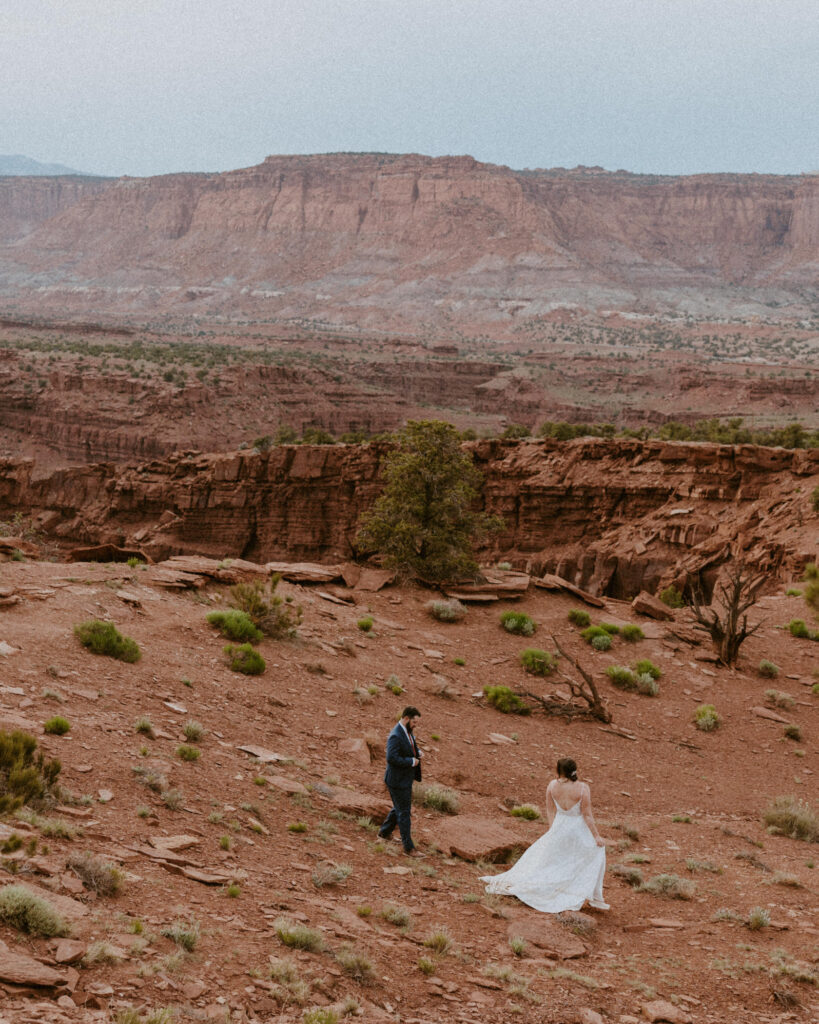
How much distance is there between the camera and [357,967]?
20.5 feet

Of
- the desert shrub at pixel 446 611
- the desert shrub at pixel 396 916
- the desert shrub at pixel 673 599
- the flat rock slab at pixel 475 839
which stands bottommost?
the desert shrub at pixel 673 599

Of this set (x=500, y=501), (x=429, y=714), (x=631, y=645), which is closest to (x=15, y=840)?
(x=429, y=714)

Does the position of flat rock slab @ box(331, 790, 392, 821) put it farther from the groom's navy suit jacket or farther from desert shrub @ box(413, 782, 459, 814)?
desert shrub @ box(413, 782, 459, 814)

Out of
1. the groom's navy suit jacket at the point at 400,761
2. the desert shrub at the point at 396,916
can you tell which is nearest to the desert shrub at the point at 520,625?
the groom's navy suit jacket at the point at 400,761

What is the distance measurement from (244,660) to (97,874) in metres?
7.21

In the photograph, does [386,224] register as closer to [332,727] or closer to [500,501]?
[500,501]

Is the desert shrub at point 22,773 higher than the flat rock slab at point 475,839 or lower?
higher

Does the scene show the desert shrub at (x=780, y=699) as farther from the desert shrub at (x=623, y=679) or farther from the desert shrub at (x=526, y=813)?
the desert shrub at (x=526, y=813)

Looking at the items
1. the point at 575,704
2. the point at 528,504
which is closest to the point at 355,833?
the point at 575,704

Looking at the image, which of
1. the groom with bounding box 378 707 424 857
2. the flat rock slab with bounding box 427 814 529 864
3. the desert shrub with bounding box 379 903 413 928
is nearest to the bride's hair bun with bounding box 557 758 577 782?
the flat rock slab with bounding box 427 814 529 864

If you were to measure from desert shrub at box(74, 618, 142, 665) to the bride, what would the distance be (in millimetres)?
5476

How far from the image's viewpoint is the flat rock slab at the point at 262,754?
1052 cm

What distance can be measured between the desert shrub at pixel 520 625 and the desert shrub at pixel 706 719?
364cm

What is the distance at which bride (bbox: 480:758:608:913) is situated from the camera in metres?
8.51
